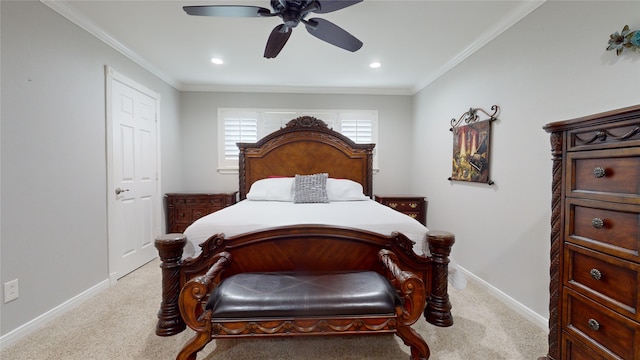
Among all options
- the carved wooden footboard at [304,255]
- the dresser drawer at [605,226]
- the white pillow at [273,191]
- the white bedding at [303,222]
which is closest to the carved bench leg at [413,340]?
the carved wooden footboard at [304,255]

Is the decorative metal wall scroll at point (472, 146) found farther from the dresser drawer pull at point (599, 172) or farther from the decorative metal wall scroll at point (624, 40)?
the dresser drawer pull at point (599, 172)

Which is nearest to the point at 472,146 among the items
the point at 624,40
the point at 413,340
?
the point at 624,40

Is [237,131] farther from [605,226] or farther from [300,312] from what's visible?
[605,226]

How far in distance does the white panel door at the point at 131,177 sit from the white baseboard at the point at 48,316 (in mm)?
228

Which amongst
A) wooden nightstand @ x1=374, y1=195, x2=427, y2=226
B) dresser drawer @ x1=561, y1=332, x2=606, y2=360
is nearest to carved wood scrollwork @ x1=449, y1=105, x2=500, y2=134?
wooden nightstand @ x1=374, y1=195, x2=427, y2=226

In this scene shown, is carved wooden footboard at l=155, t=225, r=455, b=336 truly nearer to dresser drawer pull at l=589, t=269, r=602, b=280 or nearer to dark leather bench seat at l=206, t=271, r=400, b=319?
dark leather bench seat at l=206, t=271, r=400, b=319

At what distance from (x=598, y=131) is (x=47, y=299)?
355cm

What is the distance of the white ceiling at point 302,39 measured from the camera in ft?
7.09

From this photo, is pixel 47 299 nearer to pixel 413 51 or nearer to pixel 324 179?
pixel 324 179

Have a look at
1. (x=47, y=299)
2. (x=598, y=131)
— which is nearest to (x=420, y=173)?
(x=598, y=131)

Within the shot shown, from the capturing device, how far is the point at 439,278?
1848 millimetres

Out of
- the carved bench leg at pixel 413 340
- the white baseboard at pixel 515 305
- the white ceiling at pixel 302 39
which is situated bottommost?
the white baseboard at pixel 515 305

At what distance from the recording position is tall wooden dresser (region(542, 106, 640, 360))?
991 millimetres

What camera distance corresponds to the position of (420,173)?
401 cm
